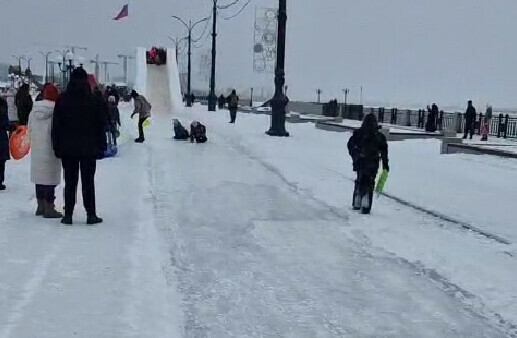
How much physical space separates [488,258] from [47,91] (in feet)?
17.7

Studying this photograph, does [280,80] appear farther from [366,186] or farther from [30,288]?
[30,288]

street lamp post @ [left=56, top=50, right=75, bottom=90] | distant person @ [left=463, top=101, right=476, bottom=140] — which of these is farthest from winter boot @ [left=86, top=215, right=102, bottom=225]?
street lamp post @ [left=56, top=50, right=75, bottom=90]

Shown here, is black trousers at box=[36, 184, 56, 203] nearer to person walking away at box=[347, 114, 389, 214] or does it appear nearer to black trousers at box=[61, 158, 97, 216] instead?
black trousers at box=[61, 158, 97, 216]

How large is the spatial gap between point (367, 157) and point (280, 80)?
15.5 m

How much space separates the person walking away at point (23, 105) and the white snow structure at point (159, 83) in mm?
29132

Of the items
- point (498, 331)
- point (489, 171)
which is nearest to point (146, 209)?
point (498, 331)

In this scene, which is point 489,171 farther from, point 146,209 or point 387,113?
point 387,113

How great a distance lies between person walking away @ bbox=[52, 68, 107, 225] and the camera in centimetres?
840

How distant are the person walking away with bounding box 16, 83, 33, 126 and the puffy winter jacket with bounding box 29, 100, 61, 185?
8841mm

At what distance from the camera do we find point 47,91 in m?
9.01

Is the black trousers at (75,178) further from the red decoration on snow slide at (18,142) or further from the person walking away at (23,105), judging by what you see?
the person walking away at (23,105)

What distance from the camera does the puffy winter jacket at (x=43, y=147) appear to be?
28.8ft

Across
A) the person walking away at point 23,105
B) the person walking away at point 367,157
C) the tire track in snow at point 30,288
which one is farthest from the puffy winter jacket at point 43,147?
the person walking away at point 23,105

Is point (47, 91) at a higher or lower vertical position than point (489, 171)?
higher
